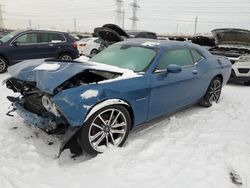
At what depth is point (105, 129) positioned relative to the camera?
3367 millimetres

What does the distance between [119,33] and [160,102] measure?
3.36 metres

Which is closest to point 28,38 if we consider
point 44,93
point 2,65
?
point 2,65

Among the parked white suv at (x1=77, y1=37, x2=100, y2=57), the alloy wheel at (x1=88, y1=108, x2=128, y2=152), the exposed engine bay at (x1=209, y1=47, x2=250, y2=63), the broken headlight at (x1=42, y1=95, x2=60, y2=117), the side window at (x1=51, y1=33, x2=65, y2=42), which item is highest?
the side window at (x1=51, y1=33, x2=65, y2=42)

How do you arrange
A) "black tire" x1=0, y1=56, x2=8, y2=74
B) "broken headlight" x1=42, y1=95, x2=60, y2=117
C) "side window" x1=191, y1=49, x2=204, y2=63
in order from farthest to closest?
"black tire" x1=0, y1=56, x2=8, y2=74, "side window" x1=191, y1=49, x2=204, y2=63, "broken headlight" x1=42, y1=95, x2=60, y2=117

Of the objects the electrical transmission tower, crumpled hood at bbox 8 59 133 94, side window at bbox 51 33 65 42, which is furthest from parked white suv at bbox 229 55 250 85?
the electrical transmission tower

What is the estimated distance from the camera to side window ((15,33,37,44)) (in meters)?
8.92

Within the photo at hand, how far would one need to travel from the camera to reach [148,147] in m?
3.61

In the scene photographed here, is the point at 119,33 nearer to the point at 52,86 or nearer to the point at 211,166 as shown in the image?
the point at 52,86

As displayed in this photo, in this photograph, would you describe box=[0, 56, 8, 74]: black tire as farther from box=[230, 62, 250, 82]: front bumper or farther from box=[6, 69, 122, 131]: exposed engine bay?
box=[230, 62, 250, 82]: front bumper

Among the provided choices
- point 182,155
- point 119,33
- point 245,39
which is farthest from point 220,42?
point 182,155

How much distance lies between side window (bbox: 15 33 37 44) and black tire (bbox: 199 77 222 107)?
646 centimetres

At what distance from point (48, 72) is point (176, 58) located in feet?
7.29

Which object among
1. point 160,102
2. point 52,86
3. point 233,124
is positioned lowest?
point 233,124

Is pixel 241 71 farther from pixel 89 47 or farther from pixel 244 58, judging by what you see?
pixel 89 47
